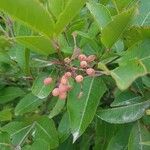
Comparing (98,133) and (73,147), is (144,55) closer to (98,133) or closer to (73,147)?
(98,133)

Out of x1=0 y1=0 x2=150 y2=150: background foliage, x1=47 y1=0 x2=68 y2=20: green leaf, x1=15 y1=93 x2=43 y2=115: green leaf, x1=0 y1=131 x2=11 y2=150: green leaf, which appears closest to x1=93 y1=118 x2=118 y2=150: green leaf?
x1=0 y1=0 x2=150 y2=150: background foliage

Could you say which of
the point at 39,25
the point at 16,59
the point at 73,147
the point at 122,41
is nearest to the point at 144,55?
the point at 122,41

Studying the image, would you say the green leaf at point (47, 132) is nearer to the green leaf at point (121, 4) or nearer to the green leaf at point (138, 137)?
the green leaf at point (138, 137)

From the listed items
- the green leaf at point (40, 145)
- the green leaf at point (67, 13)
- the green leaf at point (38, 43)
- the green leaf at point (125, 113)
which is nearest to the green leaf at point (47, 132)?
the green leaf at point (40, 145)

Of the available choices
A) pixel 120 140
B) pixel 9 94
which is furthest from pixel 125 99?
pixel 9 94

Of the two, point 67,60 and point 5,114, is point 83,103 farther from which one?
point 5,114

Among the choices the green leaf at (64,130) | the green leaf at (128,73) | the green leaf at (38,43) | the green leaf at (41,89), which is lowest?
the green leaf at (64,130)

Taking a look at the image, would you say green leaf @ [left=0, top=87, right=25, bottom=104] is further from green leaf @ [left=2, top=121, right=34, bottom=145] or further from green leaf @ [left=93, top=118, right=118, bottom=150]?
green leaf @ [left=93, top=118, right=118, bottom=150]
